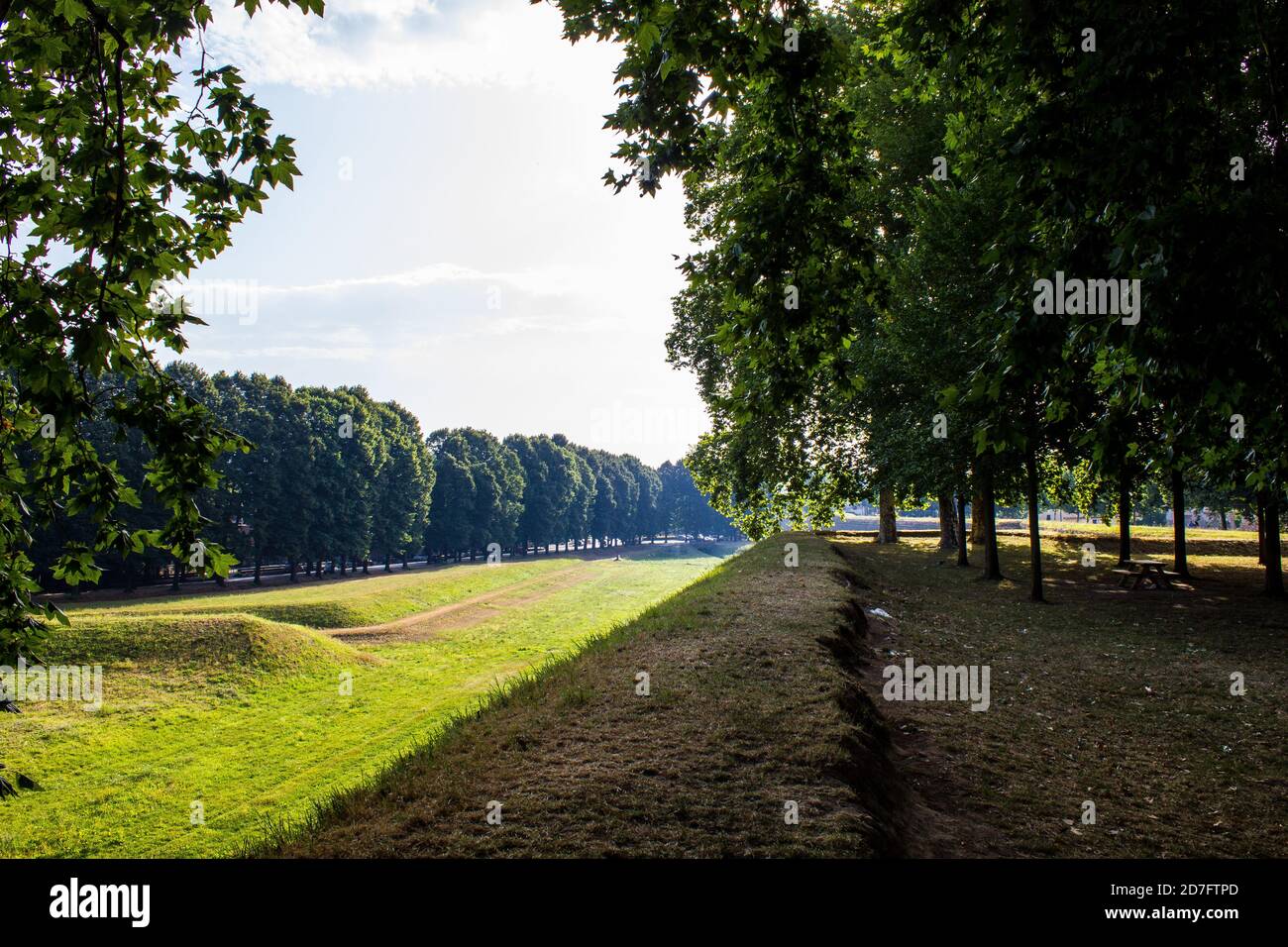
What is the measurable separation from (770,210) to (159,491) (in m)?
7.42

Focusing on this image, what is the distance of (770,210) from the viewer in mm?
7871

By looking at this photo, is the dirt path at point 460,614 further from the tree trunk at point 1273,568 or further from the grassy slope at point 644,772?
the tree trunk at point 1273,568

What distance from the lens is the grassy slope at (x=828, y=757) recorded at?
5.98 m

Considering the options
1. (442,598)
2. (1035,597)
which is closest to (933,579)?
(1035,597)

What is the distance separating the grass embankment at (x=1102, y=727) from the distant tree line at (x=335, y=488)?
36252mm

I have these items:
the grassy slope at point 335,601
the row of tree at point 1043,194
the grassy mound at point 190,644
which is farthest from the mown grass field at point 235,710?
the row of tree at point 1043,194

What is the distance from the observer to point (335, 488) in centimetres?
5816

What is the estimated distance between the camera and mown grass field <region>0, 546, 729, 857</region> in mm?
16312

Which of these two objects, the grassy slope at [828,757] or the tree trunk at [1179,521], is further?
the tree trunk at [1179,521]

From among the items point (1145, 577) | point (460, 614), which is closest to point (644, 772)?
point (1145, 577)

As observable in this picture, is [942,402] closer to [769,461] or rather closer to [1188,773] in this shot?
[1188,773]

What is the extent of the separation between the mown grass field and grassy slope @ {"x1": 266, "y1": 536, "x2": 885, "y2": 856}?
5.33m

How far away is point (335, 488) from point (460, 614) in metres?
20.3
